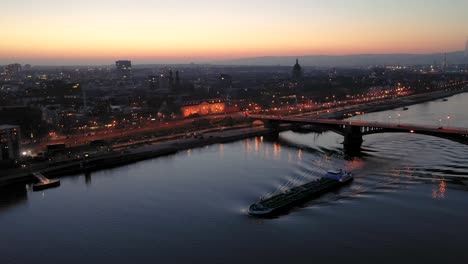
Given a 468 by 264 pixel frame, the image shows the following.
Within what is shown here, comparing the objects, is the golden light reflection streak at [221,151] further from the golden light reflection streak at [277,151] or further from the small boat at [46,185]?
the small boat at [46,185]

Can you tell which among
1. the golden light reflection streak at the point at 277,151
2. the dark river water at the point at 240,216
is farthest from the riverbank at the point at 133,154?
the golden light reflection streak at the point at 277,151

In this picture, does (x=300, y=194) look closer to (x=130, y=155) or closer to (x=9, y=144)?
(x=130, y=155)

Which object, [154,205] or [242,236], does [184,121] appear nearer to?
[154,205]

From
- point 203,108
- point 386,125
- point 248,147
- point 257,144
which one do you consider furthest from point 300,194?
point 203,108

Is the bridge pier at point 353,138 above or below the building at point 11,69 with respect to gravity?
below

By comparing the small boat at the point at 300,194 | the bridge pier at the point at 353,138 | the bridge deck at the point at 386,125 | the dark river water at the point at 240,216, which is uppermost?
the bridge deck at the point at 386,125

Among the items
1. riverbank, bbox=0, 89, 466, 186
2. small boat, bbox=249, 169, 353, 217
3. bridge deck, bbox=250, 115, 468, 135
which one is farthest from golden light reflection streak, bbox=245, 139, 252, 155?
small boat, bbox=249, 169, 353, 217
